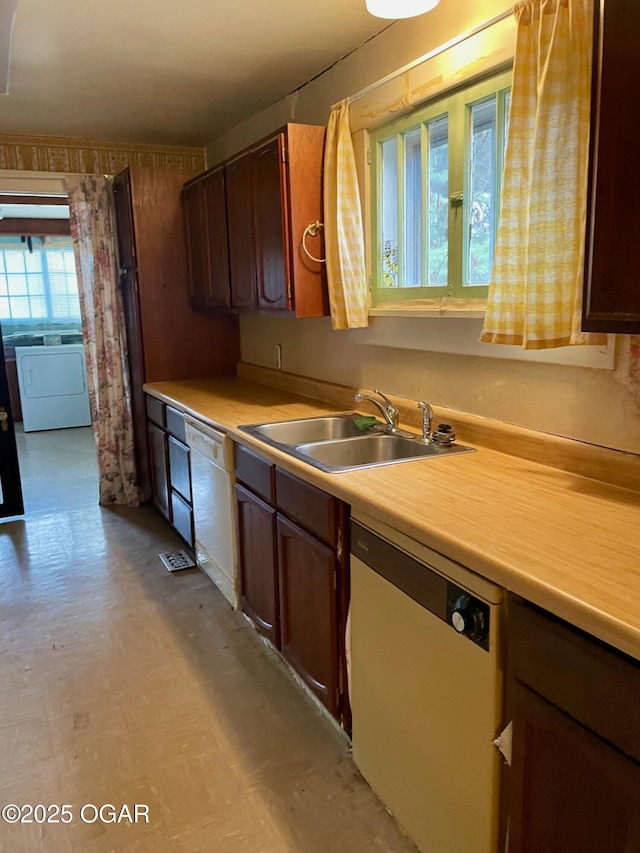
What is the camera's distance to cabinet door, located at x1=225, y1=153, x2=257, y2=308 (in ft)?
9.54

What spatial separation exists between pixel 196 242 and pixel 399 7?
2.05 meters

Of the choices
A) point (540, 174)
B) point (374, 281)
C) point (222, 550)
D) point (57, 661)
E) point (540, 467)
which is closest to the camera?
point (540, 174)

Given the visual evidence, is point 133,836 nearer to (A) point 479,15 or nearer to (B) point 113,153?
(A) point 479,15

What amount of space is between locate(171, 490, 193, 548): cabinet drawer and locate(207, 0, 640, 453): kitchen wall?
0.93 m

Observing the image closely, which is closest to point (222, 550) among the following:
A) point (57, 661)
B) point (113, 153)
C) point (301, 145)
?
point (57, 661)

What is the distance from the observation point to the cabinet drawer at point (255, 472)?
2162mm

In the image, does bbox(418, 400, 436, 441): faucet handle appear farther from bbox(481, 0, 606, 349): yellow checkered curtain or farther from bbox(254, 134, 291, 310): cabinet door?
bbox(254, 134, 291, 310): cabinet door

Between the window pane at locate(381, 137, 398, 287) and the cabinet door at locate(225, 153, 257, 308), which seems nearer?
the window pane at locate(381, 137, 398, 287)

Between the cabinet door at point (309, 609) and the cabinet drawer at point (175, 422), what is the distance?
4.02ft

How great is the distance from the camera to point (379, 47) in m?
2.46

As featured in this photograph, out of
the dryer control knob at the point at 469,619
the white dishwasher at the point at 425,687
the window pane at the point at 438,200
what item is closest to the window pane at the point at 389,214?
the window pane at the point at 438,200

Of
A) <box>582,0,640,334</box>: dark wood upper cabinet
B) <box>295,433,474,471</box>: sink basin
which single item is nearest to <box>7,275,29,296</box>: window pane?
<box>295,433,474,471</box>: sink basin

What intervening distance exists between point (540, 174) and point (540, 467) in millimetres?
782

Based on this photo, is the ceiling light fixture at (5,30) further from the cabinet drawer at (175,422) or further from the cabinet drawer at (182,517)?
the cabinet drawer at (182,517)
